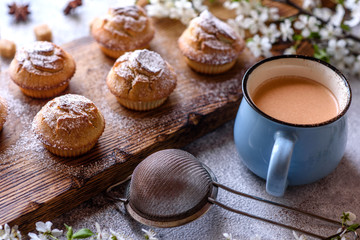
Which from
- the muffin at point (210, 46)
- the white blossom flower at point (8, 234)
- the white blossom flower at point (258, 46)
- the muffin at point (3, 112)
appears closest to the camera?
the white blossom flower at point (8, 234)

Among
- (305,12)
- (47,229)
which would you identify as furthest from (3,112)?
(305,12)

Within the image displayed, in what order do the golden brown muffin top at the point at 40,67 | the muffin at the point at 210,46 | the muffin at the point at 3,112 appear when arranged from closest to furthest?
the muffin at the point at 3,112, the golden brown muffin top at the point at 40,67, the muffin at the point at 210,46

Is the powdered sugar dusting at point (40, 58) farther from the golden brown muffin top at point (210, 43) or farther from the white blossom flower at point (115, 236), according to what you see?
the white blossom flower at point (115, 236)

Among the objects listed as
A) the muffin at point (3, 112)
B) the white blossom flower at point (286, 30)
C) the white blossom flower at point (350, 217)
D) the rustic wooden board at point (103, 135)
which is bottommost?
the white blossom flower at point (350, 217)

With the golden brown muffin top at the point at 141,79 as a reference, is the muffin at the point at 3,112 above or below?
below

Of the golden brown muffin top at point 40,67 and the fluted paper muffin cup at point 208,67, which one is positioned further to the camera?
the fluted paper muffin cup at point 208,67

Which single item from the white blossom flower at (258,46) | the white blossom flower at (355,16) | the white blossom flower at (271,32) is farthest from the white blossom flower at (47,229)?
the white blossom flower at (355,16)

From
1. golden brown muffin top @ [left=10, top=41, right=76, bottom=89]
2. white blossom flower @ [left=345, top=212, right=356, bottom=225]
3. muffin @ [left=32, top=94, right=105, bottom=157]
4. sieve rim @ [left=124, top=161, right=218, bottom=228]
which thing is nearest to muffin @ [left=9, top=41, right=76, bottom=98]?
golden brown muffin top @ [left=10, top=41, right=76, bottom=89]
